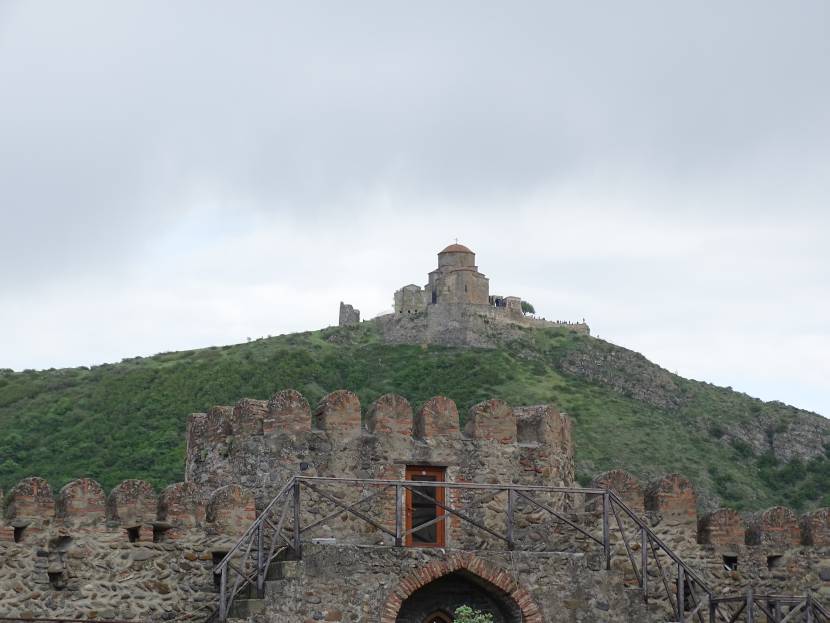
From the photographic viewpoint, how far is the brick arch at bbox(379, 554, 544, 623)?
2072 cm

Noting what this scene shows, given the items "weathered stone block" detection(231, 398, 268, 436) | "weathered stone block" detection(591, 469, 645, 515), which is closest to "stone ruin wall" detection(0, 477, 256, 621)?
"weathered stone block" detection(231, 398, 268, 436)

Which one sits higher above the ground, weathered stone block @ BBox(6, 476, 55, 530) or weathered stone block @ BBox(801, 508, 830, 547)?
weathered stone block @ BBox(801, 508, 830, 547)

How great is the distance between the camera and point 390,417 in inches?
912

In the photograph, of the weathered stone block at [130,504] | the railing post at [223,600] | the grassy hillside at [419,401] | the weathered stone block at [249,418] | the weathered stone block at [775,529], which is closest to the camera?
the railing post at [223,600]

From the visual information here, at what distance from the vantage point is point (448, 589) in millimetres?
22016

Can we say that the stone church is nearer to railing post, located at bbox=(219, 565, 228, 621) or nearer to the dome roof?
the dome roof

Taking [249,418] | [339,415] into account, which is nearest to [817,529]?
[339,415]

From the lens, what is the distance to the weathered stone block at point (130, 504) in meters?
20.7

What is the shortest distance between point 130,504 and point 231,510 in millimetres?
1636

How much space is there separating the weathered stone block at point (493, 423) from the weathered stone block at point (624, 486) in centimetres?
166

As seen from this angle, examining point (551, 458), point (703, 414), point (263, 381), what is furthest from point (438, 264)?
point (551, 458)

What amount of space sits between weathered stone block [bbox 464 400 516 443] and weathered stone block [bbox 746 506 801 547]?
4.51 metres

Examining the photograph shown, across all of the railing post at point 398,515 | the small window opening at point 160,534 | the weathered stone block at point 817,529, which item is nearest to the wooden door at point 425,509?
the railing post at point 398,515

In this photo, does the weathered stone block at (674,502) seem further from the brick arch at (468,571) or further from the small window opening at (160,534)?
the small window opening at (160,534)
